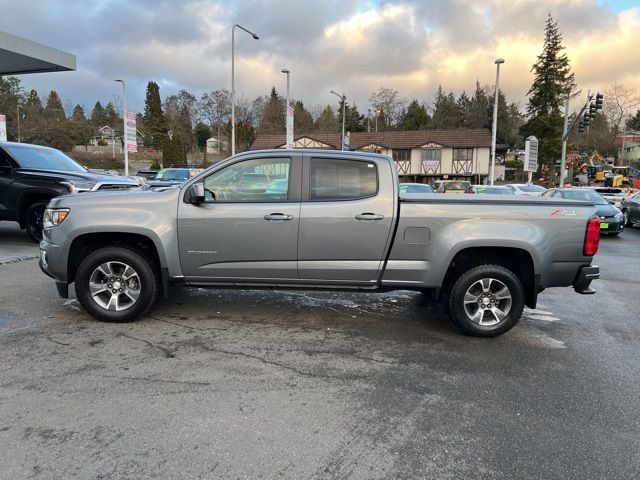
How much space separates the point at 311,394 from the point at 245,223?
1985mm

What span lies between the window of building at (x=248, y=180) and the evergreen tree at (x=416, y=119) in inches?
3207

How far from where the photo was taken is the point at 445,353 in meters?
4.61

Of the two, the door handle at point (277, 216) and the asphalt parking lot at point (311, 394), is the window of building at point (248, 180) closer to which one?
the door handle at point (277, 216)

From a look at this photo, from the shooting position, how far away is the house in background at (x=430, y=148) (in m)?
53.8

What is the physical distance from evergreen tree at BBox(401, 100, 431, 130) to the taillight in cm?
8122

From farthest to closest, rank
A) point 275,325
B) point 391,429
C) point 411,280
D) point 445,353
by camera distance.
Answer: point 275,325 → point 411,280 → point 445,353 → point 391,429

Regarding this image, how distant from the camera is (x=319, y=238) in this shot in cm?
495

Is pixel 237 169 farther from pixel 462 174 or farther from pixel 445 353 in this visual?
pixel 462 174

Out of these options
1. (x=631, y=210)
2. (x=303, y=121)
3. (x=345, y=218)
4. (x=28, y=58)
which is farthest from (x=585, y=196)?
(x=303, y=121)

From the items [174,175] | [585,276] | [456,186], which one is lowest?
[585,276]

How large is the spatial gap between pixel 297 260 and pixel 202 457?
243cm

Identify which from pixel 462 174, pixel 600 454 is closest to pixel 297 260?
pixel 600 454

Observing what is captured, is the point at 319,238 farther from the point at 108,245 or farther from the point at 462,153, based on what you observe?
the point at 462,153

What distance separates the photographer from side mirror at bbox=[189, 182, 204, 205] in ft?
16.0
